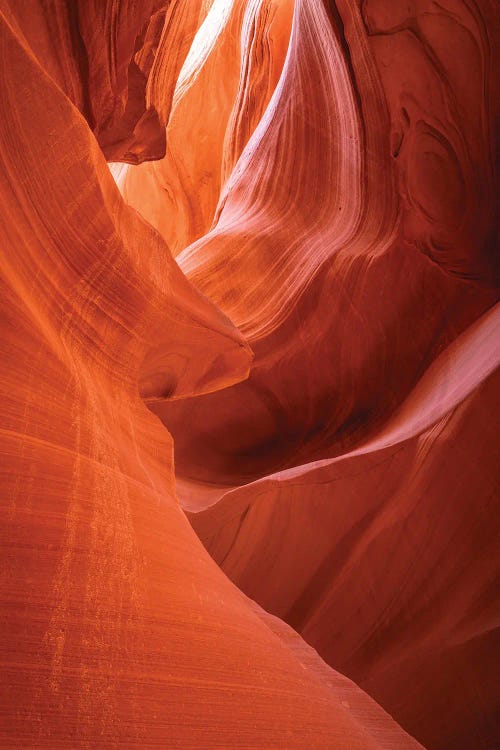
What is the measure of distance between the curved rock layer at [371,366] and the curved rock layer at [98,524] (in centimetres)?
104

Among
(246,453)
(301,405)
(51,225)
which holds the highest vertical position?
(51,225)

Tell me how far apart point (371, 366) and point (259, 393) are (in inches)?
26.3

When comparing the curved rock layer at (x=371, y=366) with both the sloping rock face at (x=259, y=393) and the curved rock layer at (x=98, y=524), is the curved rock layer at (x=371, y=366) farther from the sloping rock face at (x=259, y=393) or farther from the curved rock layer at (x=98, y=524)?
the curved rock layer at (x=98, y=524)

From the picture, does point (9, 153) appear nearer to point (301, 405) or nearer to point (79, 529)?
point (79, 529)

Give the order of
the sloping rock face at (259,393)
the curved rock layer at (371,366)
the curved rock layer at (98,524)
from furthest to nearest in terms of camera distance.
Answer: the curved rock layer at (371,366), the sloping rock face at (259,393), the curved rock layer at (98,524)

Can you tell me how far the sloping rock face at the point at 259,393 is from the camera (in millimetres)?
923

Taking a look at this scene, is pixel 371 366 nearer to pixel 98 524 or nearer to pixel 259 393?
pixel 259 393

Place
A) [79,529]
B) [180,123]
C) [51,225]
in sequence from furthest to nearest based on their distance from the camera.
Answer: [180,123]
[51,225]
[79,529]

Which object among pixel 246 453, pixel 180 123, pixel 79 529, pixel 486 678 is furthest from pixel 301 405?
pixel 180 123

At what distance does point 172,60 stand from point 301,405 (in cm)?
245

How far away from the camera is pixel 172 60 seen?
14.0 feet

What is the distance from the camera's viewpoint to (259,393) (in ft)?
12.3

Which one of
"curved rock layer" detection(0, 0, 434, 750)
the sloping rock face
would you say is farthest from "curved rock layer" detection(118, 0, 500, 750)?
"curved rock layer" detection(0, 0, 434, 750)

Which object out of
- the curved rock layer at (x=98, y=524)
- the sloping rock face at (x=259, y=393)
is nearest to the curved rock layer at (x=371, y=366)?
the sloping rock face at (x=259, y=393)
